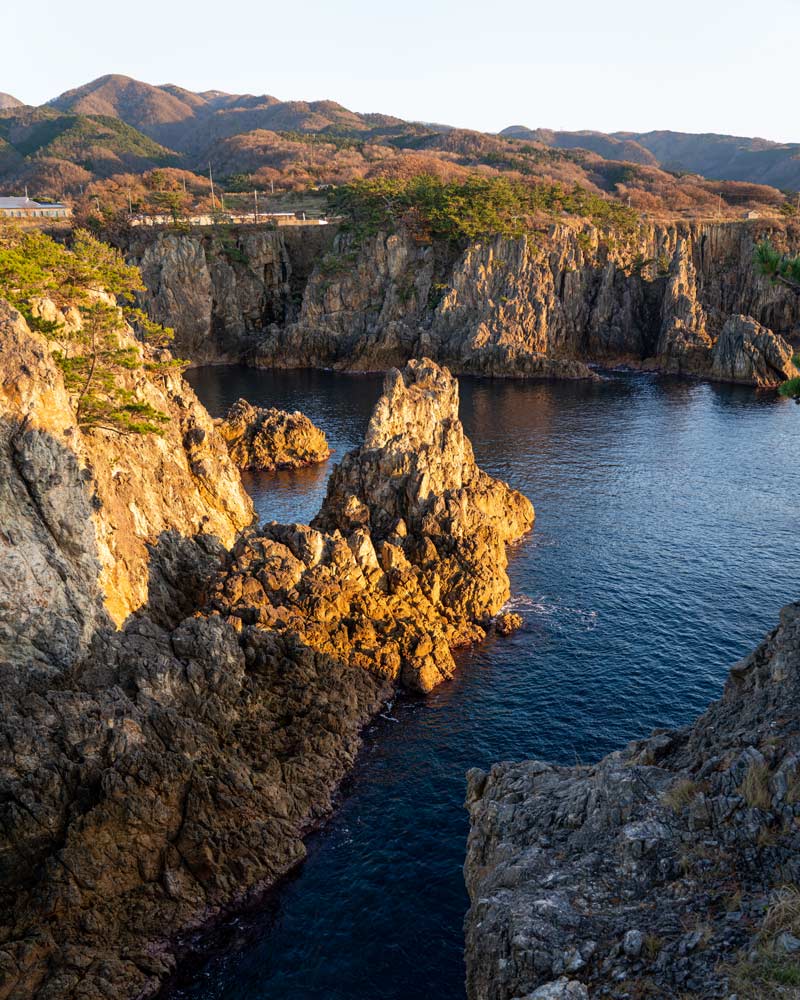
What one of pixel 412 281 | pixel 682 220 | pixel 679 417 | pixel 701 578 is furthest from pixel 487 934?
pixel 682 220

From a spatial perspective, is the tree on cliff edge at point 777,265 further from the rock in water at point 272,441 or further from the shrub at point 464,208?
the shrub at point 464,208

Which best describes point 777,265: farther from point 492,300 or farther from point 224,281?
point 224,281

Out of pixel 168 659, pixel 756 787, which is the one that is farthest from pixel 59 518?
pixel 756 787

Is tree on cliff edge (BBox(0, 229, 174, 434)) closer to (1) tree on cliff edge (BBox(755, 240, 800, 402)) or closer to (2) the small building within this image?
(1) tree on cliff edge (BBox(755, 240, 800, 402))

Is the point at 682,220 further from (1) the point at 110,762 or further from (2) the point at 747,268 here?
(1) the point at 110,762

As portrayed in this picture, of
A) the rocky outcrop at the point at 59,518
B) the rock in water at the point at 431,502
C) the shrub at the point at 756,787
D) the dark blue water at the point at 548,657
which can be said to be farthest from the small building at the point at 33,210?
the shrub at the point at 756,787

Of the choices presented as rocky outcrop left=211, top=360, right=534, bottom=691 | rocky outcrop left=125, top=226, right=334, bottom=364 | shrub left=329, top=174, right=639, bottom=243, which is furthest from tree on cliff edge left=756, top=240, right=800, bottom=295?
rocky outcrop left=125, top=226, right=334, bottom=364
